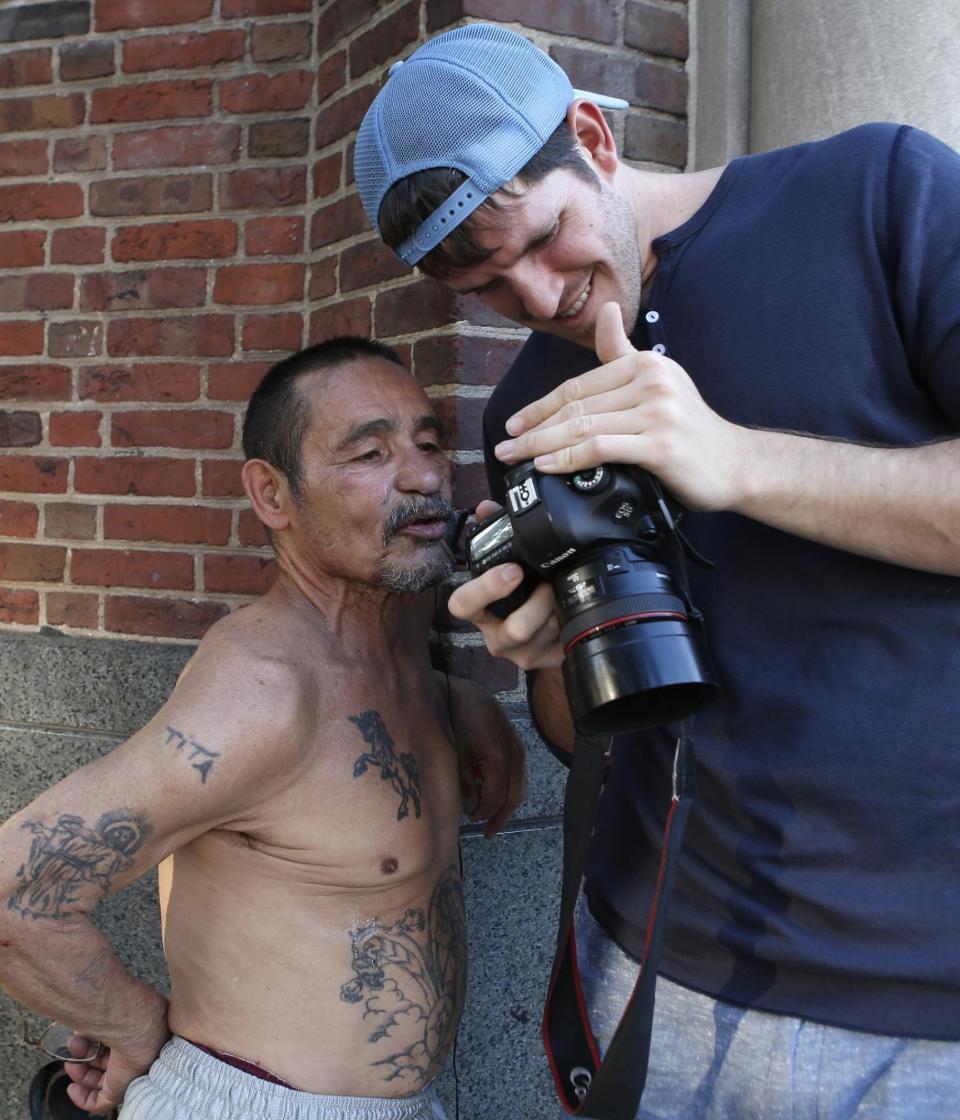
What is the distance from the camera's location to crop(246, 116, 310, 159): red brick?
2.62 metres

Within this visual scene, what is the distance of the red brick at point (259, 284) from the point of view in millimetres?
2629

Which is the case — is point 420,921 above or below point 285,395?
below

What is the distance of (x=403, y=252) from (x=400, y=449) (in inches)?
20.4

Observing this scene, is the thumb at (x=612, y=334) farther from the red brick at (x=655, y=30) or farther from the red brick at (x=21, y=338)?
the red brick at (x=21, y=338)

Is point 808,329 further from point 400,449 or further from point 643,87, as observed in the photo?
point 643,87

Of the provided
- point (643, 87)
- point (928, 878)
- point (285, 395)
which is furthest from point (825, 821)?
point (643, 87)

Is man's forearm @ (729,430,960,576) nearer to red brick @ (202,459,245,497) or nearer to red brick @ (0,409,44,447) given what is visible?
red brick @ (202,459,245,497)

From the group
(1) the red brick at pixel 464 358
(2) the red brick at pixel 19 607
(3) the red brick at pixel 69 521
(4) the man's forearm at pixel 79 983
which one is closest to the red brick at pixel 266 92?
(1) the red brick at pixel 464 358

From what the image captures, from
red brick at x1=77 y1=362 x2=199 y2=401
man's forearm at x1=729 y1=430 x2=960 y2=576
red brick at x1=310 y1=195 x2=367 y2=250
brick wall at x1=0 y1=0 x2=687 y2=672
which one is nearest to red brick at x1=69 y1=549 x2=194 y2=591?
brick wall at x1=0 y1=0 x2=687 y2=672

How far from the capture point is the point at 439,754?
78.9 inches

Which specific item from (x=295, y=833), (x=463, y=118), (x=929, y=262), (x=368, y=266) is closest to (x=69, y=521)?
(x=368, y=266)

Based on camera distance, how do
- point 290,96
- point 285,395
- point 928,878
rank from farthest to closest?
point 290,96 → point 285,395 → point 928,878

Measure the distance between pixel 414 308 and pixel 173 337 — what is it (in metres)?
0.76

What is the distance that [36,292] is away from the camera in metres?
2.78
